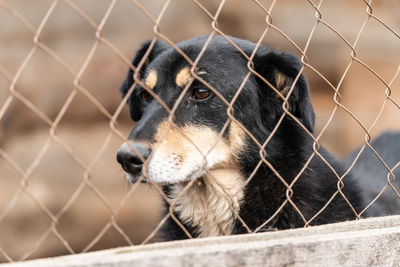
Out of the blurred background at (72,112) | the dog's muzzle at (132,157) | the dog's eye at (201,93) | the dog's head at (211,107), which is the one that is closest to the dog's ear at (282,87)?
the dog's head at (211,107)

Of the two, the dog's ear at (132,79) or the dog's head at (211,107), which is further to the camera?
the dog's ear at (132,79)

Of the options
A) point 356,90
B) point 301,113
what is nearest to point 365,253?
point 301,113

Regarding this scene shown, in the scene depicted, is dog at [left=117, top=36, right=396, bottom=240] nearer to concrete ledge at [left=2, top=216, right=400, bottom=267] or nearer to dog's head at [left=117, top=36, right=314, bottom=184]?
dog's head at [left=117, top=36, right=314, bottom=184]

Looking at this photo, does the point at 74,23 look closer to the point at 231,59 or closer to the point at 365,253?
the point at 231,59

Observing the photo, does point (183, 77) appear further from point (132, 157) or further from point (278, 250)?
point (278, 250)

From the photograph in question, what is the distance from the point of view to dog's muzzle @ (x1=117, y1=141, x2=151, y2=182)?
2.27 meters

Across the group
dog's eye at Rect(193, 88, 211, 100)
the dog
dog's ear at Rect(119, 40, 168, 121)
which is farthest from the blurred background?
dog's eye at Rect(193, 88, 211, 100)

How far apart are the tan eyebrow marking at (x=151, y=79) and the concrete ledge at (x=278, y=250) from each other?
133 centimetres

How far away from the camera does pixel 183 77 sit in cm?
272

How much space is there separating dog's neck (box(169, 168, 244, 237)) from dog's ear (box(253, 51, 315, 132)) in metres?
0.40

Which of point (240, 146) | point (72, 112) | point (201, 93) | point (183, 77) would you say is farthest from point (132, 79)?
point (72, 112)

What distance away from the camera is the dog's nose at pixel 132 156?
7.43ft

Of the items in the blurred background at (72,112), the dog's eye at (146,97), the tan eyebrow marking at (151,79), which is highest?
the tan eyebrow marking at (151,79)

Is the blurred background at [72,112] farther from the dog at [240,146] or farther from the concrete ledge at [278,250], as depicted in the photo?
the concrete ledge at [278,250]
